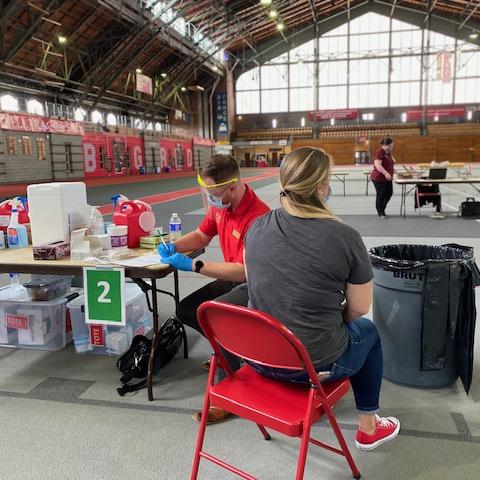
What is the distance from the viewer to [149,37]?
24.9 metres

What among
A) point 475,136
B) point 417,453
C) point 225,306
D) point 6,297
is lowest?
point 417,453

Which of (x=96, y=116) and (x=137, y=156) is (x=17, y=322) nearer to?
(x=137, y=156)

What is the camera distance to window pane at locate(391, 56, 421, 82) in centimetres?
3562

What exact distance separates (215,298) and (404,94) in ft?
126

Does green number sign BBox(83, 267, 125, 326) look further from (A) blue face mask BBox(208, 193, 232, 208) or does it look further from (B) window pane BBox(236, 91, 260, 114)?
(B) window pane BBox(236, 91, 260, 114)

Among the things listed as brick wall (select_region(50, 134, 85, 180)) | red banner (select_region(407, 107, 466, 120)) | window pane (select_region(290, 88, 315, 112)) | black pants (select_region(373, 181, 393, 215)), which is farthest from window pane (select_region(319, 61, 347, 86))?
black pants (select_region(373, 181, 393, 215))

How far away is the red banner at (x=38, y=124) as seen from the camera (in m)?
17.8

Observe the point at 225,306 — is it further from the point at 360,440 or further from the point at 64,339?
the point at 64,339

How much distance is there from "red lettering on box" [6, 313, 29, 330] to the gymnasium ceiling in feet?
57.1

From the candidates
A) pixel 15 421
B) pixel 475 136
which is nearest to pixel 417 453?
pixel 15 421

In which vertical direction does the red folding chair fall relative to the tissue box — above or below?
below

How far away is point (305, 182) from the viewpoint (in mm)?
1653

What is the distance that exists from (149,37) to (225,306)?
2636cm

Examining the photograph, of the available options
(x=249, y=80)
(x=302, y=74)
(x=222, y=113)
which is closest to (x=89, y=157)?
(x=222, y=113)
